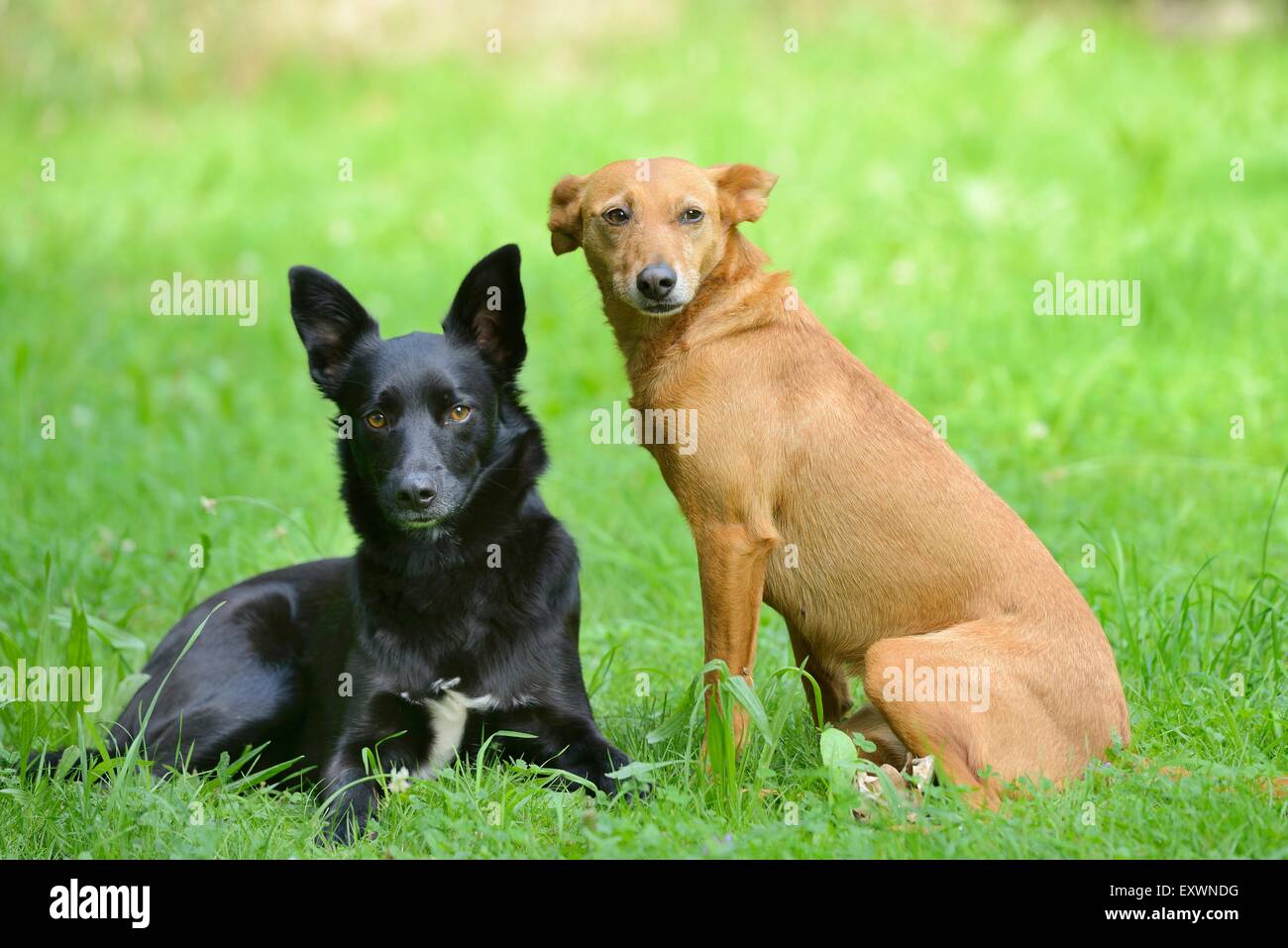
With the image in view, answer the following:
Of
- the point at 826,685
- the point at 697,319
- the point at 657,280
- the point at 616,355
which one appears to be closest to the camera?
the point at 657,280

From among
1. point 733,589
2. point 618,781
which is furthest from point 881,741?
point 618,781

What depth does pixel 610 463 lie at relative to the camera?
659cm

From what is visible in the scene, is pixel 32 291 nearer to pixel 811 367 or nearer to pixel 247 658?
pixel 247 658

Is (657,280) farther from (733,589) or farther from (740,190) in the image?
(733,589)

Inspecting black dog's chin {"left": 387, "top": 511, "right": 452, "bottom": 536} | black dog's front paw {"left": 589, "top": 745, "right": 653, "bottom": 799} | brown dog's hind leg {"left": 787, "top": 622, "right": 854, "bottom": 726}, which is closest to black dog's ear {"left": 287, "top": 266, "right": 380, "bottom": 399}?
black dog's chin {"left": 387, "top": 511, "right": 452, "bottom": 536}

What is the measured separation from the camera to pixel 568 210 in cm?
415

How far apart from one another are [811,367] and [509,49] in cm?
873

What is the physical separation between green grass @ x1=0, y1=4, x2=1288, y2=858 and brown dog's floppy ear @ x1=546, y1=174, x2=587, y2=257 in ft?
4.17

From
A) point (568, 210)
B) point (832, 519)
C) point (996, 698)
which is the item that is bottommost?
point (996, 698)

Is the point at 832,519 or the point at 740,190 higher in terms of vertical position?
the point at 740,190

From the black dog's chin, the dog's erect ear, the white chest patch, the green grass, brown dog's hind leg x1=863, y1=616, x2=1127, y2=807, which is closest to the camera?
brown dog's hind leg x1=863, y1=616, x2=1127, y2=807

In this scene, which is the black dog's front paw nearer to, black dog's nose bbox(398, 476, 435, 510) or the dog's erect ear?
black dog's nose bbox(398, 476, 435, 510)

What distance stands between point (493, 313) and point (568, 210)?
44cm

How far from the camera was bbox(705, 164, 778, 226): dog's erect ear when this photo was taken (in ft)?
13.4
